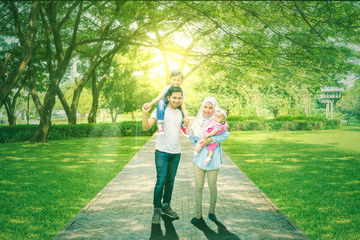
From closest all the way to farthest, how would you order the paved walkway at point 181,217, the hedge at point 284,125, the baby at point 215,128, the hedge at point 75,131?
the paved walkway at point 181,217 → the baby at point 215,128 → the hedge at point 75,131 → the hedge at point 284,125

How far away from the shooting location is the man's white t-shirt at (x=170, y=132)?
4512 millimetres

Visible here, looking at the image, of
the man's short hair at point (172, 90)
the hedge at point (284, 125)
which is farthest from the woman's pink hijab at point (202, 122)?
the hedge at point (284, 125)

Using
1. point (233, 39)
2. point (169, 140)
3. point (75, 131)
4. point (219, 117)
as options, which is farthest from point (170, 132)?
point (75, 131)

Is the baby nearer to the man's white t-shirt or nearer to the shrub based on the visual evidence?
the man's white t-shirt

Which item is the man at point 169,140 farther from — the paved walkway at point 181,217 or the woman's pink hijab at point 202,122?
the paved walkway at point 181,217

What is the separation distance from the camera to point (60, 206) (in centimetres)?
598

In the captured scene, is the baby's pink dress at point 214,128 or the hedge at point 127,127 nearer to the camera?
the baby's pink dress at point 214,128

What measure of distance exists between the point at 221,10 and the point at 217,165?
308 cm

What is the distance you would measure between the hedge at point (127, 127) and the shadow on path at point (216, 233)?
18970 millimetres

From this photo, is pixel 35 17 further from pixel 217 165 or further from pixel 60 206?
pixel 217 165

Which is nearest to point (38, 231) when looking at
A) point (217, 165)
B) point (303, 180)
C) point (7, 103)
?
point (217, 165)

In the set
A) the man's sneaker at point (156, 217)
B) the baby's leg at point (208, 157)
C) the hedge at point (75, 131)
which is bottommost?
the man's sneaker at point (156, 217)

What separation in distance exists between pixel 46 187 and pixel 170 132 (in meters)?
4.69

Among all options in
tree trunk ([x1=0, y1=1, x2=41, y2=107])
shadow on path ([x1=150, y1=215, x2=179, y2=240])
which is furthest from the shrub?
shadow on path ([x1=150, y1=215, x2=179, y2=240])
